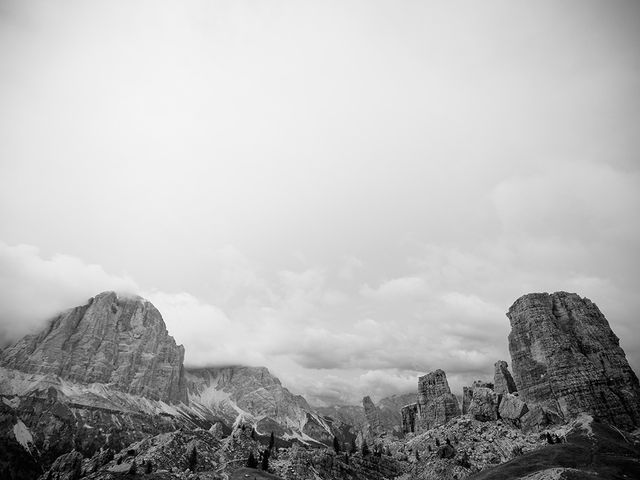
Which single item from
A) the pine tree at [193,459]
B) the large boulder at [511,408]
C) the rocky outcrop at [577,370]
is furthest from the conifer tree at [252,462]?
the rocky outcrop at [577,370]

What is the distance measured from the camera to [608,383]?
170000mm

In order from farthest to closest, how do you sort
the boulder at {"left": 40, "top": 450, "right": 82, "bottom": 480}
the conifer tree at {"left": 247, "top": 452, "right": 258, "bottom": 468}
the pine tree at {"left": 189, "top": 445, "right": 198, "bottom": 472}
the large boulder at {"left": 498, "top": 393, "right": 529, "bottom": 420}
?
the large boulder at {"left": 498, "top": 393, "right": 529, "bottom": 420} < the conifer tree at {"left": 247, "top": 452, "right": 258, "bottom": 468} < the boulder at {"left": 40, "top": 450, "right": 82, "bottom": 480} < the pine tree at {"left": 189, "top": 445, "right": 198, "bottom": 472}

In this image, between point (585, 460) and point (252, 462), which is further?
point (252, 462)

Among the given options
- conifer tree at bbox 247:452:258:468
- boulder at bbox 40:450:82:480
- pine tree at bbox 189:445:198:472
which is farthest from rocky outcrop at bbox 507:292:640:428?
boulder at bbox 40:450:82:480

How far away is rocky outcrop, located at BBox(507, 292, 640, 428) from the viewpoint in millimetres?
162250

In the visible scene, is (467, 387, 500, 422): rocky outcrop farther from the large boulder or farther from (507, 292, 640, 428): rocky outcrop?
(507, 292, 640, 428): rocky outcrop

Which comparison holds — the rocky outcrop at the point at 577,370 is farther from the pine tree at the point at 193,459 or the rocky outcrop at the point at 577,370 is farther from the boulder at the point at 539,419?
the pine tree at the point at 193,459

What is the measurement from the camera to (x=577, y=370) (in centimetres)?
17438

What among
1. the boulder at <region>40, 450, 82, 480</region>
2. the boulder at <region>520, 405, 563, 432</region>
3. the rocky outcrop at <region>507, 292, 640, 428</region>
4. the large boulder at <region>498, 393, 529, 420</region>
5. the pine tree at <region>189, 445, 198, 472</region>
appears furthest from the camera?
the large boulder at <region>498, 393, 529, 420</region>

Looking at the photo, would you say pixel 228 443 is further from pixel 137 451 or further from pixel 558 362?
pixel 558 362

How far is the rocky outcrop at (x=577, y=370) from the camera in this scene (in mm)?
162250

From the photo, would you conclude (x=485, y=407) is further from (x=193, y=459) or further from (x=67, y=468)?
(x=67, y=468)

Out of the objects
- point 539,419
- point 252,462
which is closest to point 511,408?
point 539,419

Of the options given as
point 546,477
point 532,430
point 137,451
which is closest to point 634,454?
point 532,430
